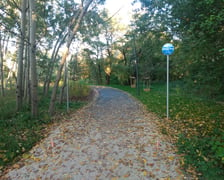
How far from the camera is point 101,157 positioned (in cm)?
319

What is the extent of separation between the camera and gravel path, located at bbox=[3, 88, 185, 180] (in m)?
2.65

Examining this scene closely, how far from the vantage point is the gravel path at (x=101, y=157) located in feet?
8.69

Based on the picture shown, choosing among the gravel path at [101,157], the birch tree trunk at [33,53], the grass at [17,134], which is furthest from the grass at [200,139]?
the birch tree trunk at [33,53]

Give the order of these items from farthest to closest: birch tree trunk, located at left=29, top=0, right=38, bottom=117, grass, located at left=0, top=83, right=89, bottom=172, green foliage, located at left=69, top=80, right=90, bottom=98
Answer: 1. green foliage, located at left=69, top=80, right=90, bottom=98
2. birch tree trunk, located at left=29, top=0, right=38, bottom=117
3. grass, located at left=0, top=83, right=89, bottom=172

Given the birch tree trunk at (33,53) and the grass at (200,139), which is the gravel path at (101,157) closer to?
the grass at (200,139)

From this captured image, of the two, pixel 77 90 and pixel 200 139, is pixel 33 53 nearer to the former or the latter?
pixel 200 139

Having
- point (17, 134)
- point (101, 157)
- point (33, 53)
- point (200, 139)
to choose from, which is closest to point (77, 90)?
point (33, 53)

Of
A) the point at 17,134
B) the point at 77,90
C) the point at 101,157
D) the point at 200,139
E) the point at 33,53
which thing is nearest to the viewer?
the point at 101,157

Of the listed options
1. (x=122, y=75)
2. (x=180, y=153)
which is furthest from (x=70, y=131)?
(x=122, y=75)

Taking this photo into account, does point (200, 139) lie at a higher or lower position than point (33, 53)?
lower

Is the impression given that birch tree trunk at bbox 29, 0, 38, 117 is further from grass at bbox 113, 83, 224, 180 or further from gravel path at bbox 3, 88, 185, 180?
grass at bbox 113, 83, 224, 180

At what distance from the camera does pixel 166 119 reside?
19.0 feet

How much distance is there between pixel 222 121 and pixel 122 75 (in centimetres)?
2009

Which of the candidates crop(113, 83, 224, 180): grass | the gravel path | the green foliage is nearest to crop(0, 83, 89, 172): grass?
the gravel path
